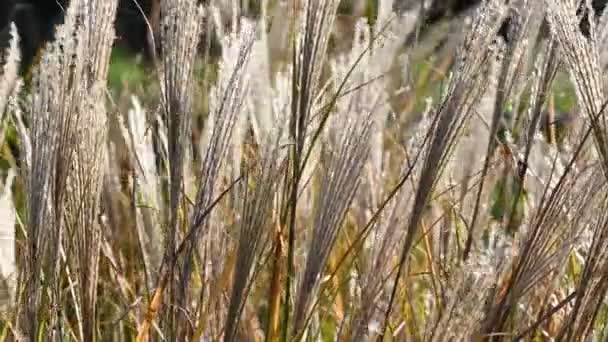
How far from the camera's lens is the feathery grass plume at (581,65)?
0.84m

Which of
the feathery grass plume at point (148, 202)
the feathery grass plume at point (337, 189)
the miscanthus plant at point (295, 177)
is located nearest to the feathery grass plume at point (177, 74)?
the miscanthus plant at point (295, 177)

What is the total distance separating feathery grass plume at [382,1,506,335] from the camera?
0.86 m

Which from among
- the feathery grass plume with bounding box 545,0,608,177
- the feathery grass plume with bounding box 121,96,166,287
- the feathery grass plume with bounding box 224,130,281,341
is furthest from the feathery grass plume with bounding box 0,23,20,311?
the feathery grass plume with bounding box 545,0,608,177

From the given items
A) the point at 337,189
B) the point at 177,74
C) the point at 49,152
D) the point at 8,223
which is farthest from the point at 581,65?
the point at 8,223

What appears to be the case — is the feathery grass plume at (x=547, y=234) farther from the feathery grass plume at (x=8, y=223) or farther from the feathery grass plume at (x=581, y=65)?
the feathery grass plume at (x=8, y=223)

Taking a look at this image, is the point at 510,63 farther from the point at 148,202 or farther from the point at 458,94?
the point at 148,202

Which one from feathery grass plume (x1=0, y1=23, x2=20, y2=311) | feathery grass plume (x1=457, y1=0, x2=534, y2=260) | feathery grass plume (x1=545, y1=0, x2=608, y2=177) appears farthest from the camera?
feathery grass plume (x1=0, y1=23, x2=20, y2=311)

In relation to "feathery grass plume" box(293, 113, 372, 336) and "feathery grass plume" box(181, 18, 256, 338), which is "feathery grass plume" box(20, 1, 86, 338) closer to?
"feathery grass plume" box(181, 18, 256, 338)

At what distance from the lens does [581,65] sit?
0.85 metres

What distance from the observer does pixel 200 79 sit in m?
1.70

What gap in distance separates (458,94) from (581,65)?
0.10 meters

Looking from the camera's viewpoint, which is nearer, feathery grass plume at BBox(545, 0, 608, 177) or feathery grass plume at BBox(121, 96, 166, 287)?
feathery grass plume at BBox(545, 0, 608, 177)

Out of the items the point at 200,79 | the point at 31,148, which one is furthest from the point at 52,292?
the point at 200,79

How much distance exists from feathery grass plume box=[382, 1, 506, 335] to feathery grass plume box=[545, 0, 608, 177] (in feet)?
0.17
